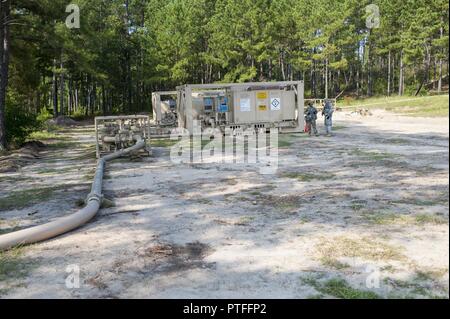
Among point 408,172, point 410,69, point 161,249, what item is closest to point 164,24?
point 410,69

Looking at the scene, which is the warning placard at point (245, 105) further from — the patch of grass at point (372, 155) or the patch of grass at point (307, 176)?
the patch of grass at point (307, 176)

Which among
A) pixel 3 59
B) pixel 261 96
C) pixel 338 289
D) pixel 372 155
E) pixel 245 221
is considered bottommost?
pixel 338 289

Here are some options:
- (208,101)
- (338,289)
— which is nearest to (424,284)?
(338,289)

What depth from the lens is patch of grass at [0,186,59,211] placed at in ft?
29.7

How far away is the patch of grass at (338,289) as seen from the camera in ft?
14.4

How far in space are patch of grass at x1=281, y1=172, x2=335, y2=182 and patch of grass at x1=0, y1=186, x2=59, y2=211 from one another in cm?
556

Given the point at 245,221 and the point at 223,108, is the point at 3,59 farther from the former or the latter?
the point at 245,221

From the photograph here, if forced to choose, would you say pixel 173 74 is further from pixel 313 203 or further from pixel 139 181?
pixel 313 203

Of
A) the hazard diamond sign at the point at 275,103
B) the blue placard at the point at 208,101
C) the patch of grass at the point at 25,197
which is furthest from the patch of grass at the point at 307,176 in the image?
the blue placard at the point at 208,101

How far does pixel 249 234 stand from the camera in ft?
21.4

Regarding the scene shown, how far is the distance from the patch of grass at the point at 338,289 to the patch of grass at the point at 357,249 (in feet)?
2.38

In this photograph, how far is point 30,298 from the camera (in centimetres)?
455

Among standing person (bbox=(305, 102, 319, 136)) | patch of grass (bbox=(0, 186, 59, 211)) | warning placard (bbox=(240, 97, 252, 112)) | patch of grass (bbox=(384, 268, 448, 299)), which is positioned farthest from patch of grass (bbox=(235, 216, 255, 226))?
warning placard (bbox=(240, 97, 252, 112))

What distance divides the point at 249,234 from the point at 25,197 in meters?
5.70
